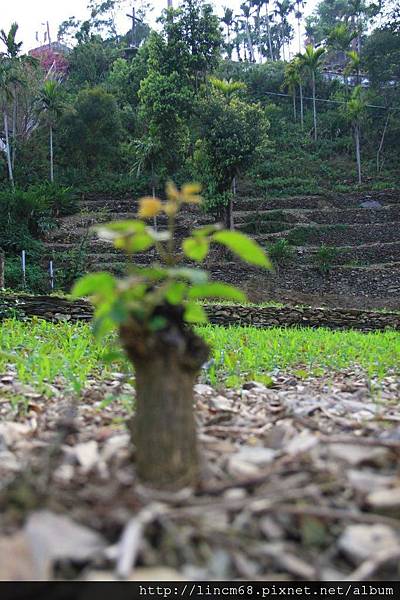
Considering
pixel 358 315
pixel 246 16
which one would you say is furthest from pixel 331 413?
pixel 246 16

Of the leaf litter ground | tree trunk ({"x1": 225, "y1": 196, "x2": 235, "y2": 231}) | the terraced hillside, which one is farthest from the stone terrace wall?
tree trunk ({"x1": 225, "y1": 196, "x2": 235, "y2": 231})

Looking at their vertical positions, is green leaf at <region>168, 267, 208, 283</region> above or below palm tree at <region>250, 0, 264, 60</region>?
below

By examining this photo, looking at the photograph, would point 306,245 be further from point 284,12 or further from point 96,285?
Answer: point 284,12

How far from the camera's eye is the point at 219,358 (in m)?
3.17

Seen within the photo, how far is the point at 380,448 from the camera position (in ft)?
3.08

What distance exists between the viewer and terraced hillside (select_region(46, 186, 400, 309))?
1639 cm

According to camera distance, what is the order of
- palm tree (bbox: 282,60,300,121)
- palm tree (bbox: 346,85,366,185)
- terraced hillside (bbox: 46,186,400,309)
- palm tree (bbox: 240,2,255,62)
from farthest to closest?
palm tree (bbox: 240,2,255,62) < palm tree (bbox: 282,60,300,121) < palm tree (bbox: 346,85,366,185) < terraced hillside (bbox: 46,186,400,309)

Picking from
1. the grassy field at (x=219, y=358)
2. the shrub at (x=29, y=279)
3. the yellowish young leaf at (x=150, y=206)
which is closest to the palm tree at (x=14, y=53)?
the shrub at (x=29, y=279)

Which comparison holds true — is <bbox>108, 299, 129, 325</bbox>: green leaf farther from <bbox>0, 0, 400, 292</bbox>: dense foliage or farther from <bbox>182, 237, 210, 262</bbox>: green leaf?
<bbox>0, 0, 400, 292</bbox>: dense foliage

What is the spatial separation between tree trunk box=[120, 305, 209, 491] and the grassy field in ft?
0.89

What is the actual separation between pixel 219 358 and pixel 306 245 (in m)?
16.5

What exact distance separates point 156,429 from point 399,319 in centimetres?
843


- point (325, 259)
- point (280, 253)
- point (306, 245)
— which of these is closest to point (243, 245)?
point (280, 253)

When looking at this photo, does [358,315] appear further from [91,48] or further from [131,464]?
[91,48]
